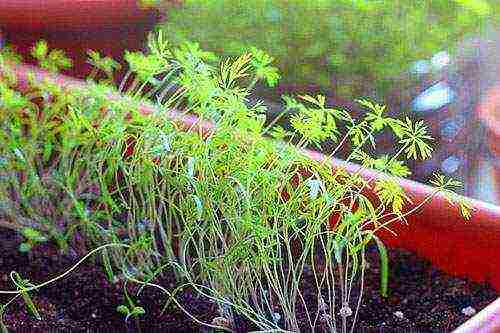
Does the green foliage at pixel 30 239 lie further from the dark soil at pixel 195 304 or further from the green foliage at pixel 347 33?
the green foliage at pixel 347 33

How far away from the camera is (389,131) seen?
1.31 m

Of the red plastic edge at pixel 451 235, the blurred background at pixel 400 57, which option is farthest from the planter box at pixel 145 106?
the blurred background at pixel 400 57

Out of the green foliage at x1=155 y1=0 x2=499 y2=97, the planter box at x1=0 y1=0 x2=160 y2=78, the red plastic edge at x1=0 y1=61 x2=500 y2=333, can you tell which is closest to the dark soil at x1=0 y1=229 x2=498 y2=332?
the red plastic edge at x1=0 y1=61 x2=500 y2=333

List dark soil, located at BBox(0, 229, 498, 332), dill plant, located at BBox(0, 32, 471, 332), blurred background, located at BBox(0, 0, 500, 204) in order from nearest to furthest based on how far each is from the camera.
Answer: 1. dill plant, located at BBox(0, 32, 471, 332)
2. dark soil, located at BBox(0, 229, 498, 332)
3. blurred background, located at BBox(0, 0, 500, 204)

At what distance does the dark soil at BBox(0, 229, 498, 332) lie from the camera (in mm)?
979

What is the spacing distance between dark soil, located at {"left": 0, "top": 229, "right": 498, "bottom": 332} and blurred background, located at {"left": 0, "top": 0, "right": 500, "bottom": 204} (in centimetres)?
27

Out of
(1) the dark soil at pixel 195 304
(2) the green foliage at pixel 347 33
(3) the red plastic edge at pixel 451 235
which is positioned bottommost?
(1) the dark soil at pixel 195 304

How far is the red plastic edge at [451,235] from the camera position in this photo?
98cm

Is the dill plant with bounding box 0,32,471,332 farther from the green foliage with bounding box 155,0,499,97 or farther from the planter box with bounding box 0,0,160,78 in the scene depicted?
the planter box with bounding box 0,0,160,78

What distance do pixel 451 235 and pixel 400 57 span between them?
0.43 metres

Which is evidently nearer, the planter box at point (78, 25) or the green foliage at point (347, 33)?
the green foliage at point (347, 33)

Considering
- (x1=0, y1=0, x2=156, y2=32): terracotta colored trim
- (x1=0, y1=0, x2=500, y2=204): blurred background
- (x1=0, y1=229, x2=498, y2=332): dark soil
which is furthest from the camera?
(x1=0, y1=0, x2=156, y2=32): terracotta colored trim

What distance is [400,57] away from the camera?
136cm

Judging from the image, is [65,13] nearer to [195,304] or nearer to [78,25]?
[78,25]
